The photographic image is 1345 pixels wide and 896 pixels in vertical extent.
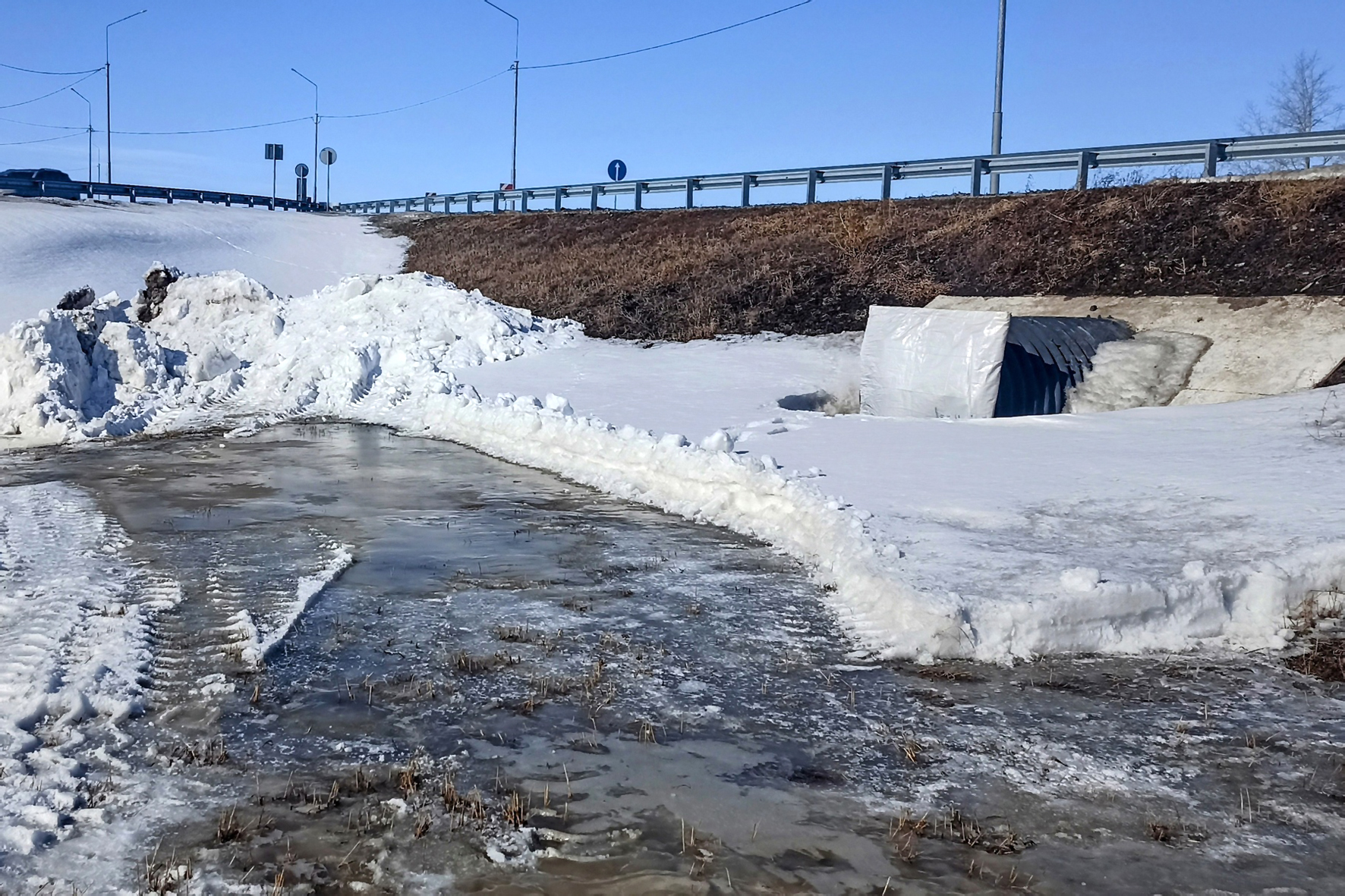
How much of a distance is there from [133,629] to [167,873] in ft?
9.52

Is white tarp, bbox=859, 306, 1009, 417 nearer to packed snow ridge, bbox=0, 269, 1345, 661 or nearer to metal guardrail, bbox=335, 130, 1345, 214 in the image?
packed snow ridge, bbox=0, 269, 1345, 661

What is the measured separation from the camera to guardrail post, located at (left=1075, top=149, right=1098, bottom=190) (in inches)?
901

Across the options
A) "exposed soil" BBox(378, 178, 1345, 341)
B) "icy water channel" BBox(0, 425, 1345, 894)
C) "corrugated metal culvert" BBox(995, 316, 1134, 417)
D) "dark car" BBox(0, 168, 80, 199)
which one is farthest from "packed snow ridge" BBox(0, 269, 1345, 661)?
"dark car" BBox(0, 168, 80, 199)

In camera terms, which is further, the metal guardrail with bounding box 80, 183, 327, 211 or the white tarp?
the metal guardrail with bounding box 80, 183, 327, 211

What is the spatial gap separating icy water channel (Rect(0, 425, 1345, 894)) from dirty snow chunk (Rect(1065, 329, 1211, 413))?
26.4ft

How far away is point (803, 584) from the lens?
773cm

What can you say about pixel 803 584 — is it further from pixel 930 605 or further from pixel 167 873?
pixel 167 873

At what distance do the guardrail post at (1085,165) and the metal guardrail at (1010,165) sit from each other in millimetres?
15

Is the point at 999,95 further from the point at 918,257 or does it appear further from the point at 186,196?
the point at 186,196

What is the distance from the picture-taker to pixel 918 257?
72.4ft

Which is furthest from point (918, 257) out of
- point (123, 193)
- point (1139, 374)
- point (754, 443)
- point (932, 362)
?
point (123, 193)

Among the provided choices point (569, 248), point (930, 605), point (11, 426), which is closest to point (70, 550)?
point (930, 605)

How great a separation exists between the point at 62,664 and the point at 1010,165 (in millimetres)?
22740

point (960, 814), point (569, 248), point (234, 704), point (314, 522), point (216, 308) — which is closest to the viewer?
point (960, 814)
